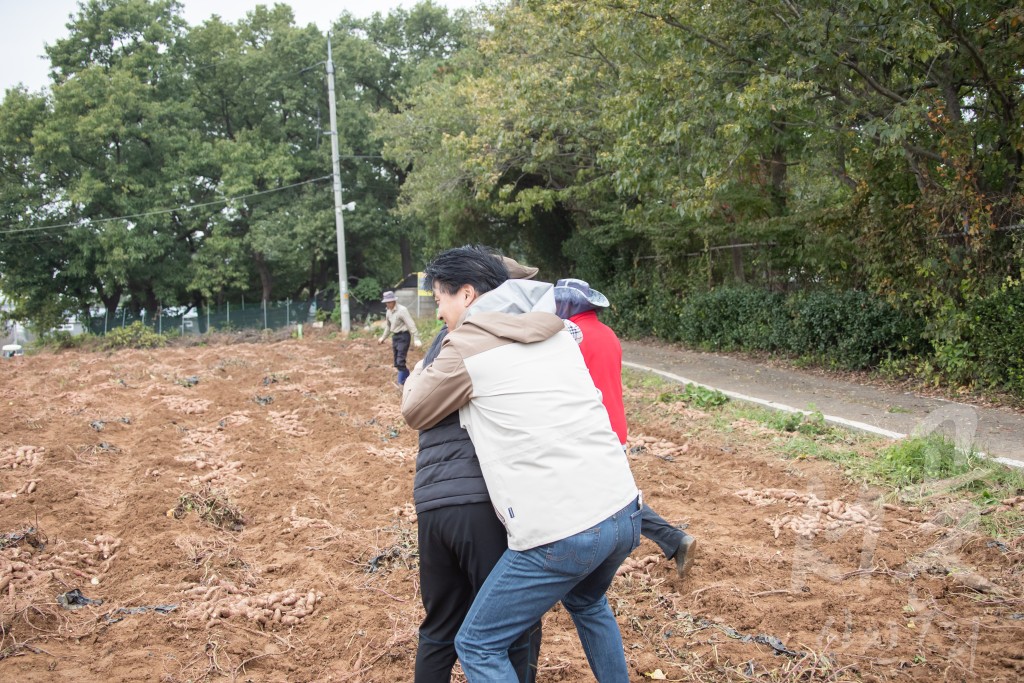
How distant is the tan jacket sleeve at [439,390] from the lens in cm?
246

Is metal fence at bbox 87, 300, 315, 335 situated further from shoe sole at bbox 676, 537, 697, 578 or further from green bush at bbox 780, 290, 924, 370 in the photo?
shoe sole at bbox 676, 537, 697, 578

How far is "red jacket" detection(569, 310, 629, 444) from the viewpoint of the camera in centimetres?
389

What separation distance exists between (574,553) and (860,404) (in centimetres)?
890

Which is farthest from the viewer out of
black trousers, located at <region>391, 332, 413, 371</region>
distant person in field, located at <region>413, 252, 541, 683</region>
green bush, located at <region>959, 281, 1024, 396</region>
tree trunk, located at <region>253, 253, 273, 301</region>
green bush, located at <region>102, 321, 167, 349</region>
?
tree trunk, located at <region>253, 253, 273, 301</region>

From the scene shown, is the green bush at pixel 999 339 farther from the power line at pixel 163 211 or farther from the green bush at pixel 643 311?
the power line at pixel 163 211

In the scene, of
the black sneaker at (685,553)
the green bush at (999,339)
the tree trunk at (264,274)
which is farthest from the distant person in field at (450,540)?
the tree trunk at (264,274)

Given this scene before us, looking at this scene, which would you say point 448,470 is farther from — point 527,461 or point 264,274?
point 264,274

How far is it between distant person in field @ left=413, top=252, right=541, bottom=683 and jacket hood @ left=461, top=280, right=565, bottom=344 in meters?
0.24

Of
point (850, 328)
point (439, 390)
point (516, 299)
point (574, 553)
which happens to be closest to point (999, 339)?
point (850, 328)

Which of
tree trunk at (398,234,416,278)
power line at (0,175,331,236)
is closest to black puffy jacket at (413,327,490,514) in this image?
power line at (0,175,331,236)

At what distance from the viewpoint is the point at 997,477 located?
591 centimetres

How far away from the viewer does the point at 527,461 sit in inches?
94.7

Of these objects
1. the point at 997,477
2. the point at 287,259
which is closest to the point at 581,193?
the point at 997,477

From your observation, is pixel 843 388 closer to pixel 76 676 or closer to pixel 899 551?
pixel 899 551
